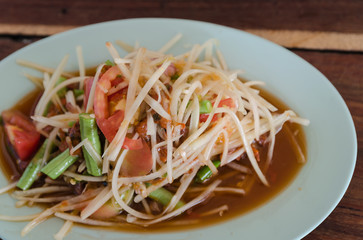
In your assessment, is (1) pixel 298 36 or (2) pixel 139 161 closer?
(2) pixel 139 161

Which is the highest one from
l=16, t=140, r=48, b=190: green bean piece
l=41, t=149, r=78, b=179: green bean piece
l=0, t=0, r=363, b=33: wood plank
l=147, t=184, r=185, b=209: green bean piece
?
l=0, t=0, r=363, b=33: wood plank

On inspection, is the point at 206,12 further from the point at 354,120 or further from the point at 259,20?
the point at 354,120

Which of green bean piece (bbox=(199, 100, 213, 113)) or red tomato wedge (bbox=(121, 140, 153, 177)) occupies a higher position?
green bean piece (bbox=(199, 100, 213, 113))

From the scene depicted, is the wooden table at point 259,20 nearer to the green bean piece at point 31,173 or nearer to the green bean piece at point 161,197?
the green bean piece at point 31,173

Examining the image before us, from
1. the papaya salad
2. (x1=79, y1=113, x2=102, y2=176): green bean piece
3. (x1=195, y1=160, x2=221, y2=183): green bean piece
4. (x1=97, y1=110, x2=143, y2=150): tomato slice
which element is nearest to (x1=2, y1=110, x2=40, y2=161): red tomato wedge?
the papaya salad

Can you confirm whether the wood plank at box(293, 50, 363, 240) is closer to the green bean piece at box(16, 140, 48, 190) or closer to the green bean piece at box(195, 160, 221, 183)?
the green bean piece at box(195, 160, 221, 183)

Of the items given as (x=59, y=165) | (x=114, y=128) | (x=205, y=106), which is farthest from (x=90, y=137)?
(x=205, y=106)

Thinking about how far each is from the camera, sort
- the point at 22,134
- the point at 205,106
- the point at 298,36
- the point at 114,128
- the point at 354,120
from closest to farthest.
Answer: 1. the point at 114,128
2. the point at 205,106
3. the point at 22,134
4. the point at 354,120
5. the point at 298,36
